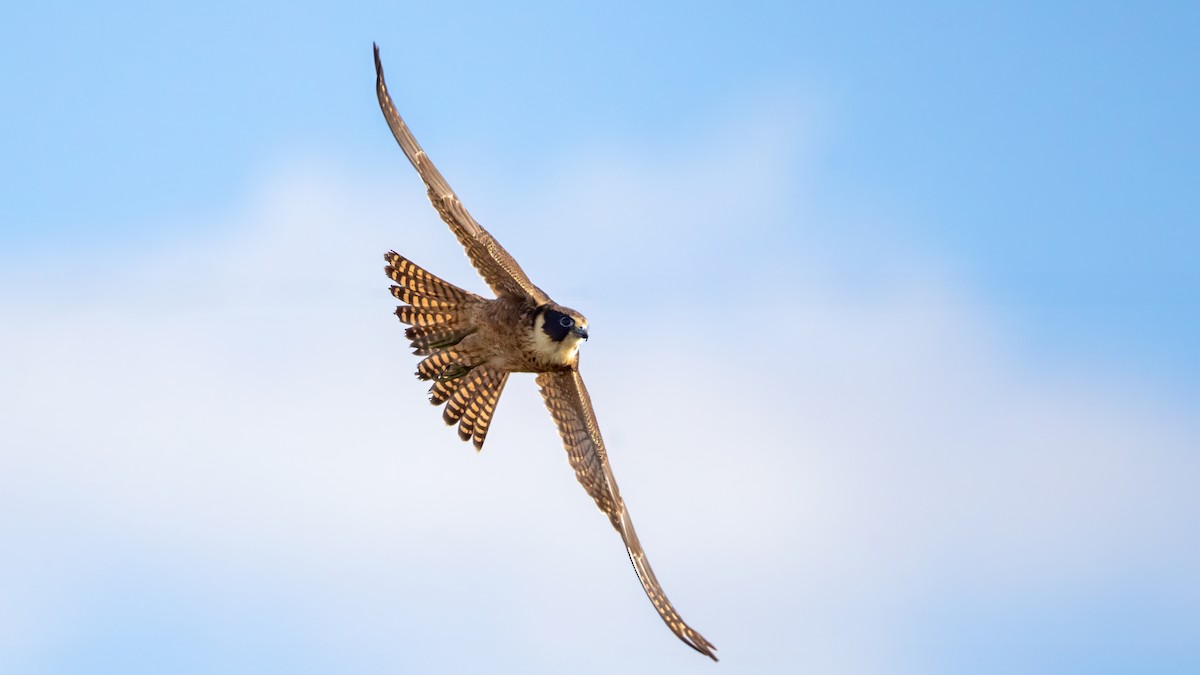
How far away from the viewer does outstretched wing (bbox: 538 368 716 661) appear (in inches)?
858

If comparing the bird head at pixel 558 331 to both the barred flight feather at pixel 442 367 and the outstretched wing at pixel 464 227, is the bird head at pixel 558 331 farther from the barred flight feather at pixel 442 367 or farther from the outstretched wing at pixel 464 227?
the barred flight feather at pixel 442 367

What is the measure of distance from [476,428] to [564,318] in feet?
7.28

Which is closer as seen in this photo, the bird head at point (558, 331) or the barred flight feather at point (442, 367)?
the bird head at point (558, 331)

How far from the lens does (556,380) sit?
72.6ft

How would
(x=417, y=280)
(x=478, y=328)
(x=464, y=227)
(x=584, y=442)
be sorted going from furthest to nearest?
(x=584, y=442), (x=478, y=328), (x=417, y=280), (x=464, y=227)

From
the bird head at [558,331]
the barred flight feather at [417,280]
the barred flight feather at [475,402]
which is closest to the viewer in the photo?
the bird head at [558,331]

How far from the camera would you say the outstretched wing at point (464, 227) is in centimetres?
2053

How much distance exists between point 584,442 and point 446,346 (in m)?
2.47

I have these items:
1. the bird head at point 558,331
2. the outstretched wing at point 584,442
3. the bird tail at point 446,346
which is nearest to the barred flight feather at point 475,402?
the bird tail at point 446,346

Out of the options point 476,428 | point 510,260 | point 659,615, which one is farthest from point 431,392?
point 659,615

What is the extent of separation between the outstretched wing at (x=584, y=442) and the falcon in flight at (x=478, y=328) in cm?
3

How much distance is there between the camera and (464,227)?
20.5 m

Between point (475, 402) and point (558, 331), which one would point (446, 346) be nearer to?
point (475, 402)

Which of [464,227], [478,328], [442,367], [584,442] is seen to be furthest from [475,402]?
[464,227]
